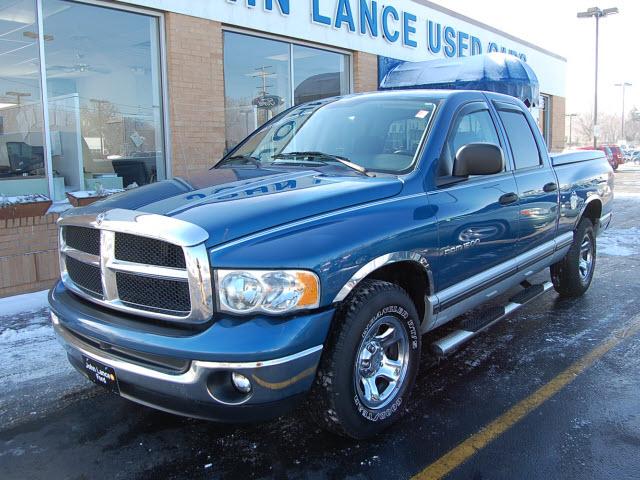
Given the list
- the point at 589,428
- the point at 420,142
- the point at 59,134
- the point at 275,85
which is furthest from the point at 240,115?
the point at 589,428

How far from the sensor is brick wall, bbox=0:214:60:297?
5957 millimetres

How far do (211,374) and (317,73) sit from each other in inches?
373

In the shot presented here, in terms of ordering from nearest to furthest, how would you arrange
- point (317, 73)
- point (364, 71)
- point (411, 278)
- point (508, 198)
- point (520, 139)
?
point (411, 278), point (508, 198), point (520, 139), point (317, 73), point (364, 71)

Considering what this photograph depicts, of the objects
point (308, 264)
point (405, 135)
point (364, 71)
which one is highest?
point (364, 71)

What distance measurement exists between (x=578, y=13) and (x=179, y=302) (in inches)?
1375

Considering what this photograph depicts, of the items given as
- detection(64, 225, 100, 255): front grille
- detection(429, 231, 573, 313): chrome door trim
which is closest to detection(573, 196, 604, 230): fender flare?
detection(429, 231, 573, 313): chrome door trim

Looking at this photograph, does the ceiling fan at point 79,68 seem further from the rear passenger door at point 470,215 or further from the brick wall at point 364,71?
the rear passenger door at point 470,215

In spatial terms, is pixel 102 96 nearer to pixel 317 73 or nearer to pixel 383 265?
pixel 317 73

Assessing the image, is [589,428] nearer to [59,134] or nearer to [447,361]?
[447,361]

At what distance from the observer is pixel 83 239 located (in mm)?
3186

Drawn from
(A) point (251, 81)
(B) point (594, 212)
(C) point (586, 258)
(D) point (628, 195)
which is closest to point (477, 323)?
(C) point (586, 258)

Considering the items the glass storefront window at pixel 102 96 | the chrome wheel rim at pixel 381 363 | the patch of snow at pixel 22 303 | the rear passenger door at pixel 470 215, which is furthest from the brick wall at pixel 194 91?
the chrome wheel rim at pixel 381 363

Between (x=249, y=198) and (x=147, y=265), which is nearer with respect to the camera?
(x=147, y=265)

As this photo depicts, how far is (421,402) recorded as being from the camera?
371 cm
